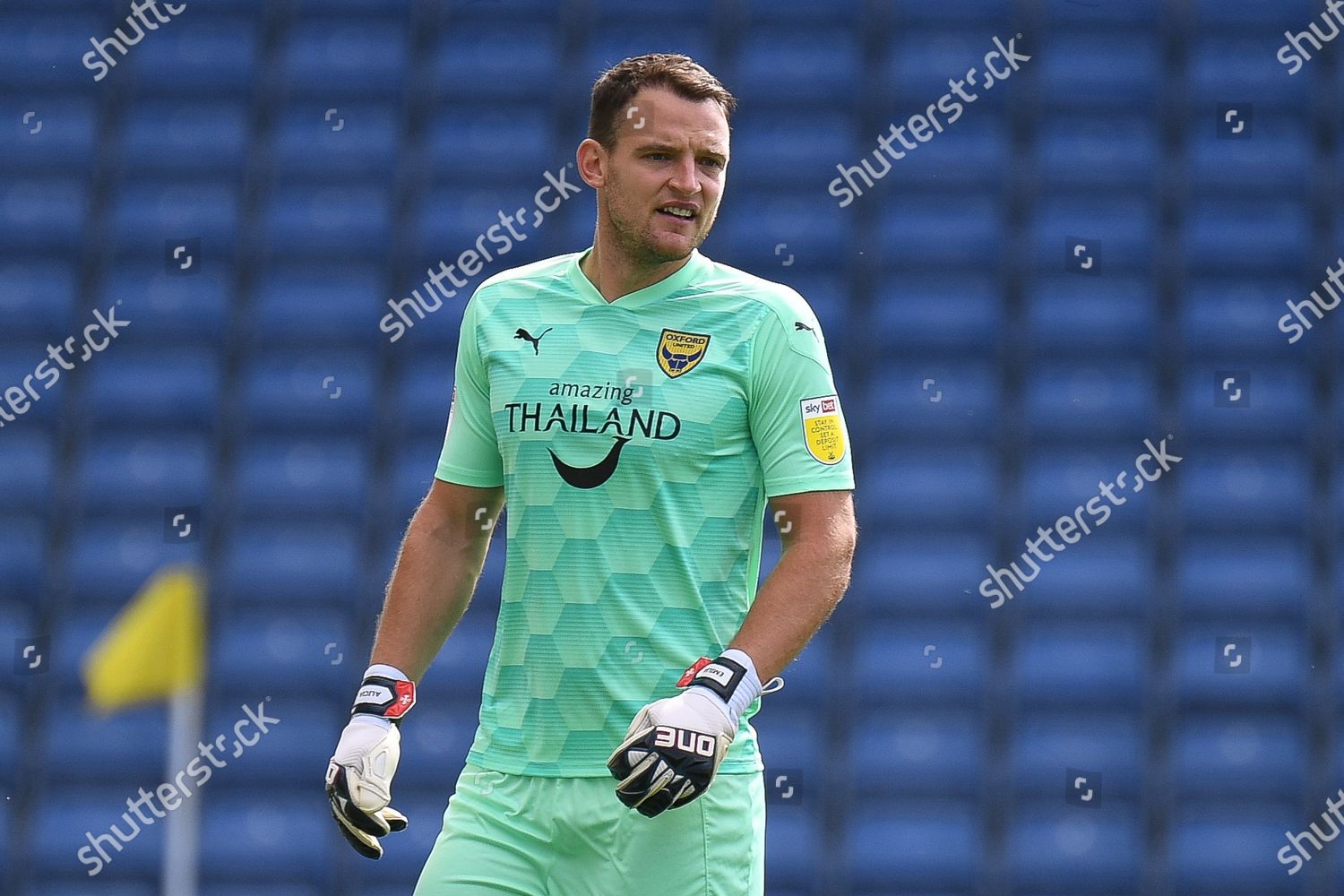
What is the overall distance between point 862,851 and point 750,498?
3.02 m

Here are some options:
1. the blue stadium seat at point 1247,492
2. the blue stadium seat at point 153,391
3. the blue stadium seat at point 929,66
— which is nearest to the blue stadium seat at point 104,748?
the blue stadium seat at point 153,391

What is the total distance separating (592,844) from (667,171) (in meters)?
0.86

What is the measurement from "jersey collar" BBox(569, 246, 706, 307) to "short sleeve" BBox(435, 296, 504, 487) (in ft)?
0.52

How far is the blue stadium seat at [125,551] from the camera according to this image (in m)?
5.36

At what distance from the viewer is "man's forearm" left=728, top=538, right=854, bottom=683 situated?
2055mm

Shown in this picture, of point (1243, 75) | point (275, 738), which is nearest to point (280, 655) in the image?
point (275, 738)

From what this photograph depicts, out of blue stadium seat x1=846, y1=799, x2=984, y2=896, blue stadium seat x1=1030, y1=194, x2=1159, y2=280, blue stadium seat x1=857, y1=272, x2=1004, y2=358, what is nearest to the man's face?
blue stadium seat x1=846, y1=799, x2=984, y2=896

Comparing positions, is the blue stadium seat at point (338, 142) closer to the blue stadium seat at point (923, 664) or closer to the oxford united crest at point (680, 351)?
the blue stadium seat at point (923, 664)

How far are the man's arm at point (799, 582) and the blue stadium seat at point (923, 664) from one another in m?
3.02

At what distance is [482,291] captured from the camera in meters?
2.38

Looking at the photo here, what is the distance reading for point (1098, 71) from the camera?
5.77 m

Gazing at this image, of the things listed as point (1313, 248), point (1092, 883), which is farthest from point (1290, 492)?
point (1092, 883)

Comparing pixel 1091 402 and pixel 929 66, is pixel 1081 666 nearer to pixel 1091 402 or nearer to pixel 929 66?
pixel 1091 402

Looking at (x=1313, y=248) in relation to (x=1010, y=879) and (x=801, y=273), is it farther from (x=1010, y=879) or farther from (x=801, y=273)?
(x=1010, y=879)
